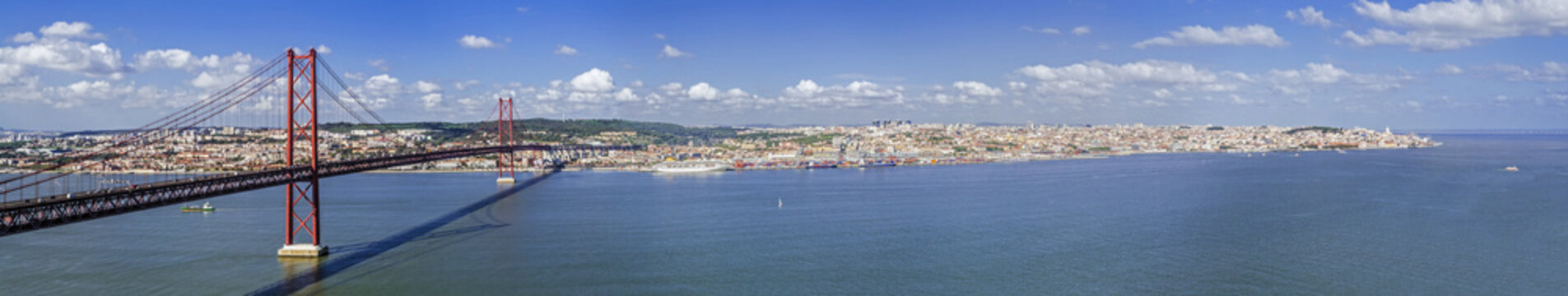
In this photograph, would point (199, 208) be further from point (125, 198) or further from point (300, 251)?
point (125, 198)

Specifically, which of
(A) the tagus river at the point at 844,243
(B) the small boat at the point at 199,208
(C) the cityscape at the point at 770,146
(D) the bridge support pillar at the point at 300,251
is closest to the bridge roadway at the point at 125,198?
(D) the bridge support pillar at the point at 300,251

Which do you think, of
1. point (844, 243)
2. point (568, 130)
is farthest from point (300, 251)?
point (568, 130)

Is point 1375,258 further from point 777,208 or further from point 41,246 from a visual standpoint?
point 41,246

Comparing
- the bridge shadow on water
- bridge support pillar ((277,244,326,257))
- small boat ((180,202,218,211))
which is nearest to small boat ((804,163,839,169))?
the bridge shadow on water

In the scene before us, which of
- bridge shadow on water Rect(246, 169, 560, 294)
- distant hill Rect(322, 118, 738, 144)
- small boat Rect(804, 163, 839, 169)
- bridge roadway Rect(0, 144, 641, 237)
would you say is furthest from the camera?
distant hill Rect(322, 118, 738, 144)

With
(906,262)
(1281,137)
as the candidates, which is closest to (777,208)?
(906,262)

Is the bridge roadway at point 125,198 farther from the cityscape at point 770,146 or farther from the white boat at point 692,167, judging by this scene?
the white boat at point 692,167

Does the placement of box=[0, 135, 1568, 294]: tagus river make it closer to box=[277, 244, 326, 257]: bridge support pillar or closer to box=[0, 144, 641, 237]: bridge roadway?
box=[277, 244, 326, 257]: bridge support pillar
